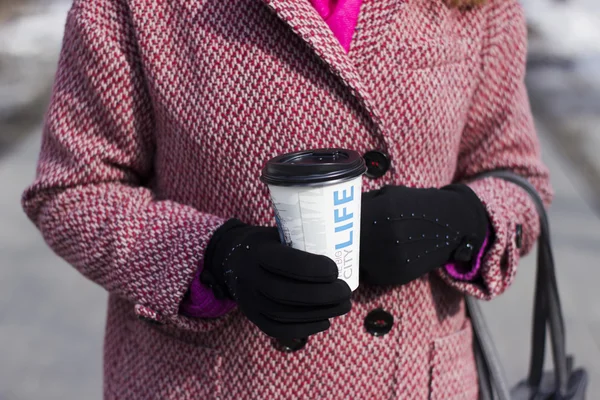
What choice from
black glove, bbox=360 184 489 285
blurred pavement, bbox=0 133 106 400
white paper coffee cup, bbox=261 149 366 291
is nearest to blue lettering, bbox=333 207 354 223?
white paper coffee cup, bbox=261 149 366 291

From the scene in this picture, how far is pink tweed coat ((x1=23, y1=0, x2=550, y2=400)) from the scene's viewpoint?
1.30 m

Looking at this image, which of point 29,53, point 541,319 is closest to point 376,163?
point 541,319

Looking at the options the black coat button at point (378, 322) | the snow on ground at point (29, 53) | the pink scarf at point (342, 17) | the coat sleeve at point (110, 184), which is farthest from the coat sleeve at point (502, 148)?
the snow on ground at point (29, 53)

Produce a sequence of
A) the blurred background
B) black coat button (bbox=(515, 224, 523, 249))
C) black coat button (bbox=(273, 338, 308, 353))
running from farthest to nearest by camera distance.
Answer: the blurred background, black coat button (bbox=(515, 224, 523, 249)), black coat button (bbox=(273, 338, 308, 353))

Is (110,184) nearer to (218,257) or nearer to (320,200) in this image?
(218,257)

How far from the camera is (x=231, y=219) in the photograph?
4.25ft

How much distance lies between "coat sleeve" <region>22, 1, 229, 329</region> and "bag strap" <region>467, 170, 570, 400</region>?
0.64 meters

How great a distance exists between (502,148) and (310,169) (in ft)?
2.32

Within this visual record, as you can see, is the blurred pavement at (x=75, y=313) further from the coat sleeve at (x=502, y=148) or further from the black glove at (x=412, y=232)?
the black glove at (x=412, y=232)

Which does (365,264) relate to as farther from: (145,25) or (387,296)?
(145,25)

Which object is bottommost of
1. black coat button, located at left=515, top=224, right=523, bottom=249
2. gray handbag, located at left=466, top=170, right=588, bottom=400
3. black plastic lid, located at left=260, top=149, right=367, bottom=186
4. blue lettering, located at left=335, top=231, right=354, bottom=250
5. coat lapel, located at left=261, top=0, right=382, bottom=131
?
gray handbag, located at left=466, top=170, right=588, bottom=400

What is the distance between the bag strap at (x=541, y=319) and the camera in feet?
5.06

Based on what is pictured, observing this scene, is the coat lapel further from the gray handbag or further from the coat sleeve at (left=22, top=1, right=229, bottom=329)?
the gray handbag

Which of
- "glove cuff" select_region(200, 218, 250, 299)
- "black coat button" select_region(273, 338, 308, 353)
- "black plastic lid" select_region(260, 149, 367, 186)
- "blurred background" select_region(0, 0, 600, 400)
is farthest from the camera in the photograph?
"blurred background" select_region(0, 0, 600, 400)
